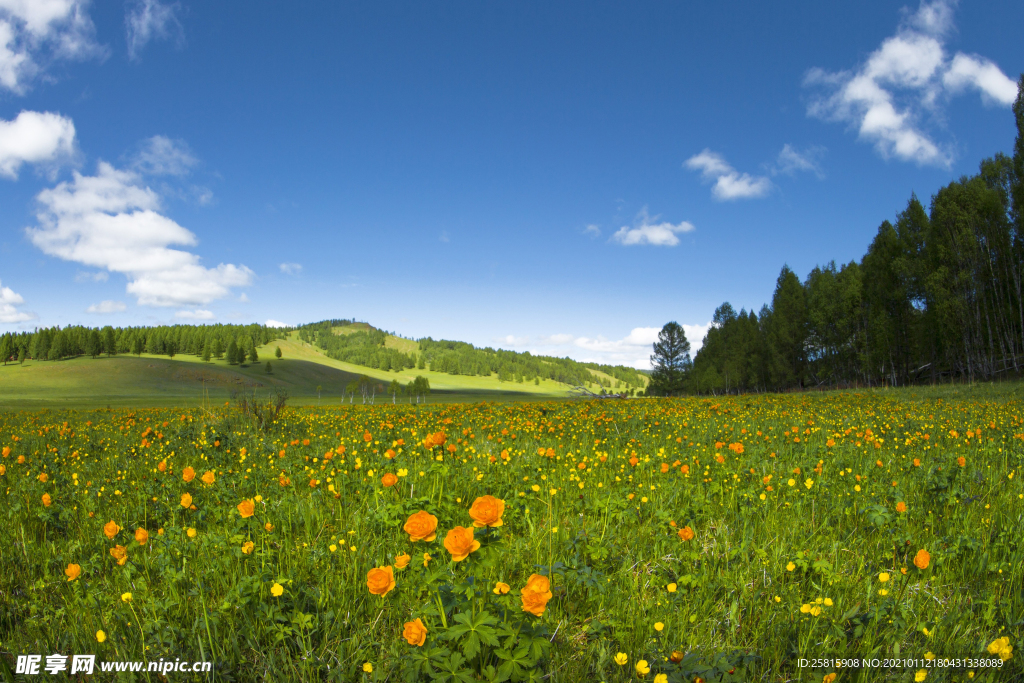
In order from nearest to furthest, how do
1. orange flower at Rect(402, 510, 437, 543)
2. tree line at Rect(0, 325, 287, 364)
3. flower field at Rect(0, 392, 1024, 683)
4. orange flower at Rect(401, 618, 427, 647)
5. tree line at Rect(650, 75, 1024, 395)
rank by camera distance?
1. orange flower at Rect(401, 618, 427, 647)
2. orange flower at Rect(402, 510, 437, 543)
3. flower field at Rect(0, 392, 1024, 683)
4. tree line at Rect(650, 75, 1024, 395)
5. tree line at Rect(0, 325, 287, 364)

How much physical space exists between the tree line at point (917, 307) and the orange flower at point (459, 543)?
133 feet

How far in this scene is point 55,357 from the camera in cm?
10344

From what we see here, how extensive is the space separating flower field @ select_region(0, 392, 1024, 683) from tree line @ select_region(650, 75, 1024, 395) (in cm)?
3652

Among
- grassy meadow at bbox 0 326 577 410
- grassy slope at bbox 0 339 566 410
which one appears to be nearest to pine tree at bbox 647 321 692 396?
grassy meadow at bbox 0 326 577 410

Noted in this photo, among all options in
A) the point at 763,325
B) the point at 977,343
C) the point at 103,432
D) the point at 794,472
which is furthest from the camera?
the point at 763,325

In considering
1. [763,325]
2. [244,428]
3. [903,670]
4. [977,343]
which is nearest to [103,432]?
[244,428]

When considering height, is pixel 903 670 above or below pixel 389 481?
below

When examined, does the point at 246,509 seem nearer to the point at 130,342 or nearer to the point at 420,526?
the point at 420,526

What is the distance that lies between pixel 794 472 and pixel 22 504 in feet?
24.4

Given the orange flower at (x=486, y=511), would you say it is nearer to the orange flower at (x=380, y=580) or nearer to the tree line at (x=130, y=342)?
the orange flower at (x=380, y=580)

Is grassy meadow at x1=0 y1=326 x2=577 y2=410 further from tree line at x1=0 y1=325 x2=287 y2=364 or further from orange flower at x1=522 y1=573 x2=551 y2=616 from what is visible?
orange flower at x1=522 y1=573 x2=551 y2=616

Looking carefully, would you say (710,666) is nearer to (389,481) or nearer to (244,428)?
(389,481)

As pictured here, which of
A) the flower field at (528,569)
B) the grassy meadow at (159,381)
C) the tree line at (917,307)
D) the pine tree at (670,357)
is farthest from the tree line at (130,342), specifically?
the flower field at (528,569)

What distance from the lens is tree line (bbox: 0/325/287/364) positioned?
4058 inches
